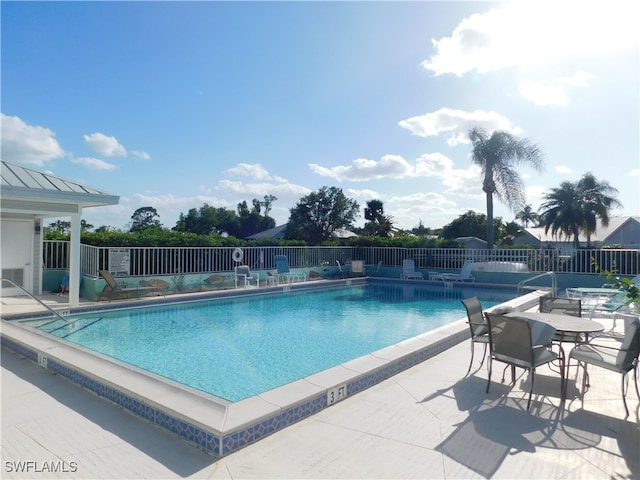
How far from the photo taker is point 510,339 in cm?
390

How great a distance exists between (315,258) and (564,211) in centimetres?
2658

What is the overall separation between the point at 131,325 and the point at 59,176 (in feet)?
13.4

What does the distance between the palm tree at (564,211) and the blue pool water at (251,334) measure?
2542 cm

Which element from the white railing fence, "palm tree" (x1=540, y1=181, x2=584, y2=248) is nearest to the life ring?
the white railing fence

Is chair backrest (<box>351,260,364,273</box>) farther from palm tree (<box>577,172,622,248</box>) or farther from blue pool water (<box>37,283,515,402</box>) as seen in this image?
palm tree (<box>577,172,622,248</box>)

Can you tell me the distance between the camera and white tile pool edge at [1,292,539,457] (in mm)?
2965

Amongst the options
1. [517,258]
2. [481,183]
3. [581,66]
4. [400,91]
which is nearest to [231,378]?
[581,66]

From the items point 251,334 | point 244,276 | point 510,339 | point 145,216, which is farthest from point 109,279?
point 145,216

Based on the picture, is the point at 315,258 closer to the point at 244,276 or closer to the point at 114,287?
the point at 244,276

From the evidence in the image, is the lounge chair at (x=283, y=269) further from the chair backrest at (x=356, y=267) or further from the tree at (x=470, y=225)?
the tree at (x=470, y=225)

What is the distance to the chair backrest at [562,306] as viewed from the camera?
546cm

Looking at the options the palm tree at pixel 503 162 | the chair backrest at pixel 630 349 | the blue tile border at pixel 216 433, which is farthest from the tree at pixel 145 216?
the chair backrest at pixel 630 349

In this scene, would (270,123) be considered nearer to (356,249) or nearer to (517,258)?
(356,249)

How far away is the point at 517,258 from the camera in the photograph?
16359 mm
